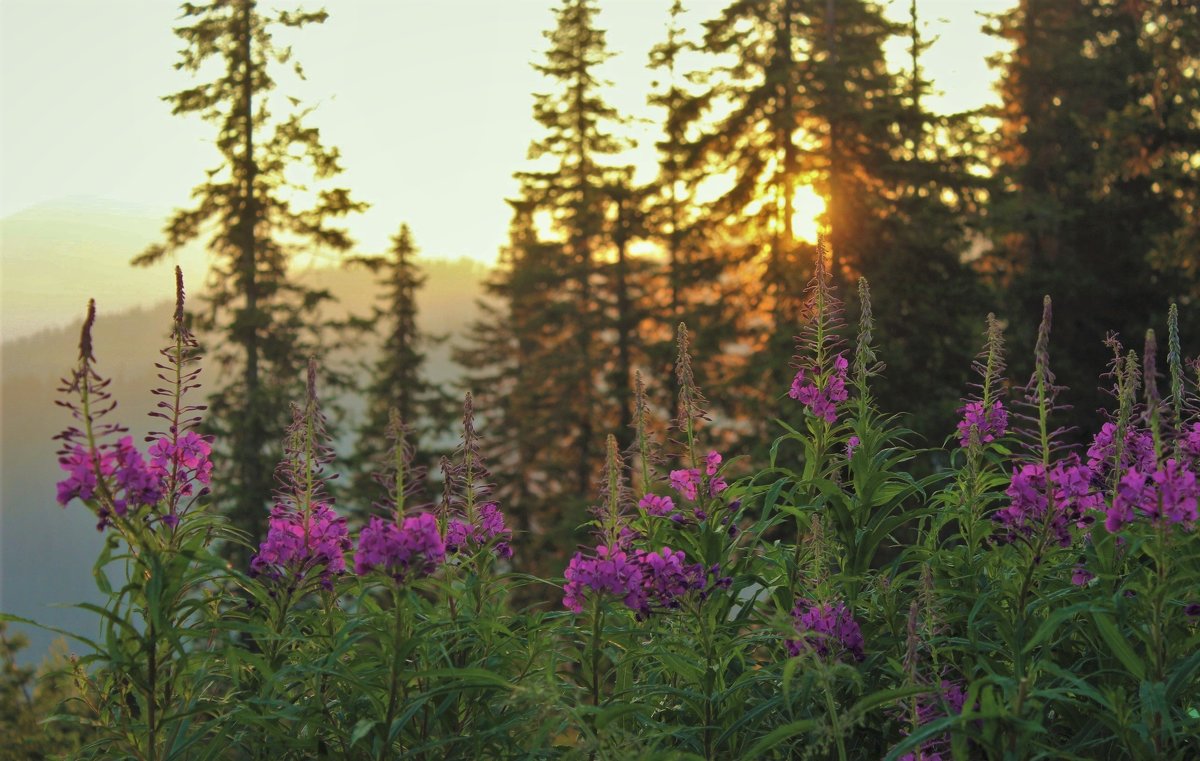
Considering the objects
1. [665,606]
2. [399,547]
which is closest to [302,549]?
[399,547]

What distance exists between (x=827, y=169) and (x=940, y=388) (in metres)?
5.97

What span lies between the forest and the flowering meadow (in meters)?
0.02

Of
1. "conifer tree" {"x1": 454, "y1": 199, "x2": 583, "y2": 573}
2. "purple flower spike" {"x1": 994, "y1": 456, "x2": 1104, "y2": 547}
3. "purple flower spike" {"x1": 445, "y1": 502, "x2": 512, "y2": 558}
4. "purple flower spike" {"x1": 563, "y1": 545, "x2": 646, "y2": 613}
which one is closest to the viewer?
"purple flower spike" {"x1": 563, "y1": 545, "x2": 646, "y2": 613}

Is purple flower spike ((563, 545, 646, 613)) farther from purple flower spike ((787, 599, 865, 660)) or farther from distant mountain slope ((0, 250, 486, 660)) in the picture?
distant mountain slope ((0, 250, 486, 660))

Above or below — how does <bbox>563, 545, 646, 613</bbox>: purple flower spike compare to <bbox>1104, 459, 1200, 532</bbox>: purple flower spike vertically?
below

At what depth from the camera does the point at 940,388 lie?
2586 centimetres

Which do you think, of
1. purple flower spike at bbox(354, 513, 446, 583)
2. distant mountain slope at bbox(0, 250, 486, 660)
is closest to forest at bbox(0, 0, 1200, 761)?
purple flower spike at bbox(354, 513, 446, 583)

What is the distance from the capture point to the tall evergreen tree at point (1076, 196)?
30812mm

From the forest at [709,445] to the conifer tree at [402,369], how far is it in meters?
0.17

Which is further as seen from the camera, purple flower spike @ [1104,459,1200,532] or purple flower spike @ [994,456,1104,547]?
purple flower spike @ [994,456,1104,547]

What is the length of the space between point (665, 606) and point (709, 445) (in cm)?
2342

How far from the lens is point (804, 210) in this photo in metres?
27.5

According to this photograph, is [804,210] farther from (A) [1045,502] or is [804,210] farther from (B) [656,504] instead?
(A) [1045,502]

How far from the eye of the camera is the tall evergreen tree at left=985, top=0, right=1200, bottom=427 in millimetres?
30812
